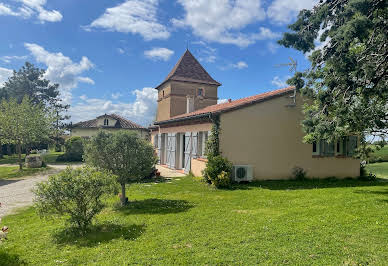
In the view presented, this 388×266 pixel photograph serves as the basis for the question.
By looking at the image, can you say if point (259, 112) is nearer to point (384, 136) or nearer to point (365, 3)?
point (384, 136)

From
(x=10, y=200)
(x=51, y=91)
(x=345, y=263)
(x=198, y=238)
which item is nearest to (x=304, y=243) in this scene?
(x=345, y=263)

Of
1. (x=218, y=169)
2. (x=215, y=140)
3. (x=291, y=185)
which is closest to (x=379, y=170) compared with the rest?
(x=291, y=185)

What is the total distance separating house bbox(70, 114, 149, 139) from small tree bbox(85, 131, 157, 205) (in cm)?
2699

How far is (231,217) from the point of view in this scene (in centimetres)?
629

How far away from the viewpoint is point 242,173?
11211 mm

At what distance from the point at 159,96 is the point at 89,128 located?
12.8 metres

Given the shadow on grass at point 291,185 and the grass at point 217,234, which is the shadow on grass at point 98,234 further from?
the shadow on grass at point 291,185

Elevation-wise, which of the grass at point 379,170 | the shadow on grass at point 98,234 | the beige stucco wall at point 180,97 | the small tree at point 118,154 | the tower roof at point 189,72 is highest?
the tower roof at point 189,72

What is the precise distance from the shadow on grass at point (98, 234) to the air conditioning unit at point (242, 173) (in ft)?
19.9

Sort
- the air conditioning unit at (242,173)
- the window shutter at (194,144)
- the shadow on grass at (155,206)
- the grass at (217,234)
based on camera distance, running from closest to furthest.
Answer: the grass at (217,234) → the shadow on grass at (155,206) → the air conditioning unit at (242,173) → the window shutter at (194,144)

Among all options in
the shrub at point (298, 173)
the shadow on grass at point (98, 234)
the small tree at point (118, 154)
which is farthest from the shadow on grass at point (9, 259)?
the shrub at point (298, 173)

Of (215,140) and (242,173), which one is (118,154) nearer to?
(215,140)

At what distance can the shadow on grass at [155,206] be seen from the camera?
7.10 m

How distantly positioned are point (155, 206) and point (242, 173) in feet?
16.0
